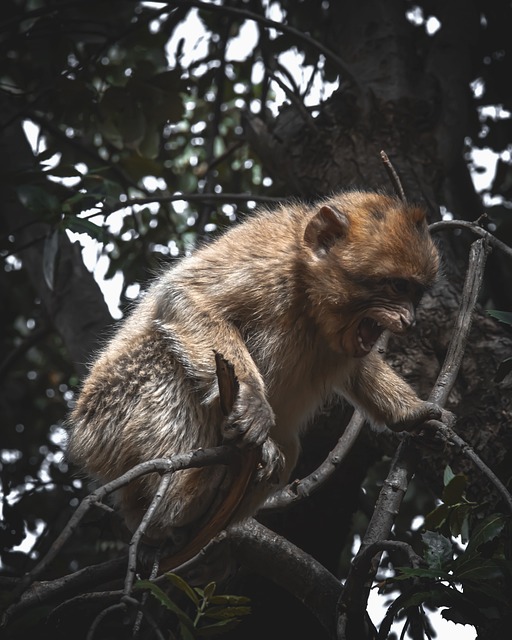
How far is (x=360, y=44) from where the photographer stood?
19.5 ft

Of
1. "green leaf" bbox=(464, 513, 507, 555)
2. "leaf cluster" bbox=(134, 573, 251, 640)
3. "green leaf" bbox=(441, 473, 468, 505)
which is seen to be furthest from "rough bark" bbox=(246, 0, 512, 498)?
"leaf cluster" bbox=(134, 573, 251, 640)

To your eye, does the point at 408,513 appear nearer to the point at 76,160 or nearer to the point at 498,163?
the point at 498,163

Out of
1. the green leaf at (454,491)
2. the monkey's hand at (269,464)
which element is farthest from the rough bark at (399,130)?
the green leaf at (454,491)

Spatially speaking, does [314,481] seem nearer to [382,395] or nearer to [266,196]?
[382,395]

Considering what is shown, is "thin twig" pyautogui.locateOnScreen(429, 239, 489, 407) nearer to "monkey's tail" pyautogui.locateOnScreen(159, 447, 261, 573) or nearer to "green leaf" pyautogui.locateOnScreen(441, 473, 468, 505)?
"green leaf" pyautogui.locateOnScreen(441, 473, 468, 505)

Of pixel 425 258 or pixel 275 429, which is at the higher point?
pixel 425 258

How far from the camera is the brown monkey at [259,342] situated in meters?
3.69

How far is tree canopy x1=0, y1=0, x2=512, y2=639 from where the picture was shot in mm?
4211

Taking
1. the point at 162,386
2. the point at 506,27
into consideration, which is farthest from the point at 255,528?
the point at 506,27

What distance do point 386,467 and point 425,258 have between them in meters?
2.40

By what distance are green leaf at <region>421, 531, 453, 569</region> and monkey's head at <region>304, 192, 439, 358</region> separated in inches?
39.2

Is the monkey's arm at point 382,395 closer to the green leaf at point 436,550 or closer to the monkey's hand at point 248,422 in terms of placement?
the monkey's hand at point 248,422

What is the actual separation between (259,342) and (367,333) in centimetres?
51

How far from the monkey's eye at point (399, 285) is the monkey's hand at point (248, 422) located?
2.68 feet
